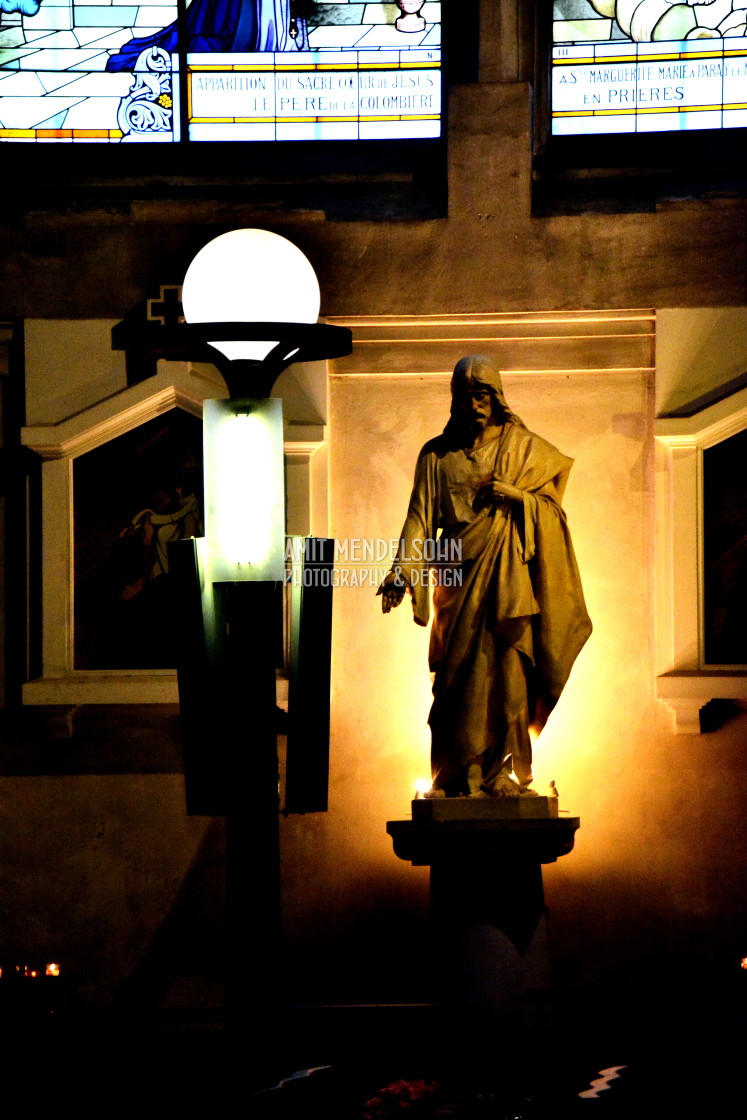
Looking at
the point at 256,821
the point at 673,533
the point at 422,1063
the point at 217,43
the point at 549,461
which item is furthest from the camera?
the point at 217,43

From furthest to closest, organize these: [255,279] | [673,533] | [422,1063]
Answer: [673,533] → [422,1063] → [255,279]

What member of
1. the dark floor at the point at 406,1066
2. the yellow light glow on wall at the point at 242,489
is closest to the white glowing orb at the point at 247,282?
the yellow light glow on wall at the point at 242,489

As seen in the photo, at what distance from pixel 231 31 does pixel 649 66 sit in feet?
6.04

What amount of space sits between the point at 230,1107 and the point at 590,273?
400 centimetres

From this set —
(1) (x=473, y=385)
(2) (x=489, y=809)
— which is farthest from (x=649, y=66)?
(2) (x=489, y=809)

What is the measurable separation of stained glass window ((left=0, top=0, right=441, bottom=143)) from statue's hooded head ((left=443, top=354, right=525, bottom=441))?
1.56 meters

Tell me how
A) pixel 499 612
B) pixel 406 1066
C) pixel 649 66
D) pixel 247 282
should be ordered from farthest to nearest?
1. pixel 649 66
2. pixel 499 612
3. pixel 406 1066
4. pixel 247 282

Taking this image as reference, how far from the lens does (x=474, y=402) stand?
7102 millimetres

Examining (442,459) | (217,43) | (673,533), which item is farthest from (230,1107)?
(217,43)

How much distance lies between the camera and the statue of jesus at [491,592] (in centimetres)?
700

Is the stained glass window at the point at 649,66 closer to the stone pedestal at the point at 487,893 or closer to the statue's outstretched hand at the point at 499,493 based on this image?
the statue's outstretched hand at the point at 499,493

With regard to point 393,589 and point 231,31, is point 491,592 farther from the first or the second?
point 231,31

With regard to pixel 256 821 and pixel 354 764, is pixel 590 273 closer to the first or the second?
pixel 354 764

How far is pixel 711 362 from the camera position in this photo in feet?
25.5
